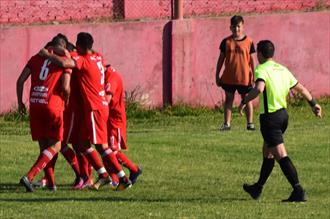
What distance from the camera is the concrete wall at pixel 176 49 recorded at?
886 inches

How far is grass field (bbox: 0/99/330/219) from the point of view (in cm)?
1425

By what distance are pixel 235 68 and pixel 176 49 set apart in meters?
2.46

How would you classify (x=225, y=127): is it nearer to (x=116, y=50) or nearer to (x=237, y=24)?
(x=237, y=24)

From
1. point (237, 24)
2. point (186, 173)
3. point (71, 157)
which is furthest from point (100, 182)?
point (237, 24)

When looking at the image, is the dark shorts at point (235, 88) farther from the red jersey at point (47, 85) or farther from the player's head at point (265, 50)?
the player's head at point (265, 50)

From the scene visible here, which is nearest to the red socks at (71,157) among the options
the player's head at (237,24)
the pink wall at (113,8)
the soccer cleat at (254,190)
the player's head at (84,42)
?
the player's head at (84,42)

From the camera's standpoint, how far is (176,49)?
78.2 ft

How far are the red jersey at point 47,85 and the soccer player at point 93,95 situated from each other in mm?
148

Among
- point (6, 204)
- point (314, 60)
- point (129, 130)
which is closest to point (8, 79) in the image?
point (129, 130)

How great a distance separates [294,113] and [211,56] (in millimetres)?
1796

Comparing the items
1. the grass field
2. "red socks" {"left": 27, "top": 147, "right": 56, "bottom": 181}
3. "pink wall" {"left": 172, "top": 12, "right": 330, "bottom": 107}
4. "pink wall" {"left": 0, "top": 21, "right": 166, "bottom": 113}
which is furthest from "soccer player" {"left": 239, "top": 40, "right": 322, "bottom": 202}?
"pink wall" {"left": 172, "top": 12, "right": 330, "bottom": 107}

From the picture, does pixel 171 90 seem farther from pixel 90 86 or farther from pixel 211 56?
pixel 90 86

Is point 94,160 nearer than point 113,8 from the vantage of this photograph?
Yes

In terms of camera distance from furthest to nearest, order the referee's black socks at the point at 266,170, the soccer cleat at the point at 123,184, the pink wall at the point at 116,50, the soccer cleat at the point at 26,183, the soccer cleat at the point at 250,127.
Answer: the pink wall at the point at 116,50 → the soccer cleat at the point at 250,127 → the soccer cleat at the point at 123,184 → the soccer cleat at the point at 26,183 → the referee's black socks at the point at 266,170
